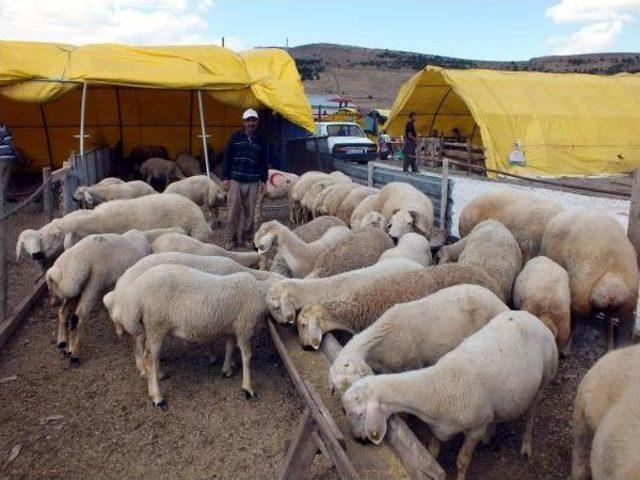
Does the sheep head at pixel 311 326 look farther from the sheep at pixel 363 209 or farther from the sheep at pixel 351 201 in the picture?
the sheep at pixel 351 201

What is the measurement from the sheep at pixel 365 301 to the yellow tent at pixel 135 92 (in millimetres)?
8449

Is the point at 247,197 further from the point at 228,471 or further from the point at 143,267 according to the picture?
the point at 228,471

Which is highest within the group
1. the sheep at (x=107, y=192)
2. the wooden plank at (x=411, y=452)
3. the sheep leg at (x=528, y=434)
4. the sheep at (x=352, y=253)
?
the sheep at (x=107, y=192)

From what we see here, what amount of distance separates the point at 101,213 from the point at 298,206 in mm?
5121

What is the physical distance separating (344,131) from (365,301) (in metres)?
19.7

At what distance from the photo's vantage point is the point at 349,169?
45.1ft

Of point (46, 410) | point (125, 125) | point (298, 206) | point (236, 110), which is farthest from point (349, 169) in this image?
point (46, 410)

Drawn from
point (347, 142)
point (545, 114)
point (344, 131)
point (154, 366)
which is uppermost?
point (545, 114)

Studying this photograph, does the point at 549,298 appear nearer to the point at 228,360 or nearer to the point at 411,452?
the point at 411,452

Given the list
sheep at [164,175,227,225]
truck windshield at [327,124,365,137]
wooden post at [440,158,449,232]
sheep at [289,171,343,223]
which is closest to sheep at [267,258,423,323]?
wooden post at [440,158,449,232]

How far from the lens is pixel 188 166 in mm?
16344

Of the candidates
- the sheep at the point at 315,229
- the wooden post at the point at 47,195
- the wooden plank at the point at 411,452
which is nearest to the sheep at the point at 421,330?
the wooden plank at the point at 411,452

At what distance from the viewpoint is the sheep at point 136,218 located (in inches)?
288

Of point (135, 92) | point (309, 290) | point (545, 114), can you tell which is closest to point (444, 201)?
A: point (309, 290)
